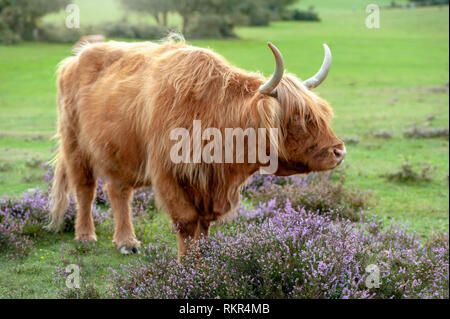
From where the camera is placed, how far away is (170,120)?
178 inches

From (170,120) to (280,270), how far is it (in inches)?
60.9

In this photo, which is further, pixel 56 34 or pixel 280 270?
pixel 56 34

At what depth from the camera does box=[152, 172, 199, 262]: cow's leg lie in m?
4.64

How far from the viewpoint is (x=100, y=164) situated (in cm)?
560

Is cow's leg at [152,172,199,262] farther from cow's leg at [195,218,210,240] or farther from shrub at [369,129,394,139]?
shrub at [369,129,394,139]

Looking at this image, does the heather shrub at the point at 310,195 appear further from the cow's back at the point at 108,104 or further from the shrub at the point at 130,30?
the shrub at the point at 130,30

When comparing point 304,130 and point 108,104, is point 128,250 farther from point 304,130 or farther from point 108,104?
point 304,130

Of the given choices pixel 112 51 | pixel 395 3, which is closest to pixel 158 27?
pixel 112 51

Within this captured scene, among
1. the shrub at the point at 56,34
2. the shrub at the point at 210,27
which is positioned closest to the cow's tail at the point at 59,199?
the shrub at the point at 56,34

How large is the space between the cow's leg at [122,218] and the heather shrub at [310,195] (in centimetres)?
198

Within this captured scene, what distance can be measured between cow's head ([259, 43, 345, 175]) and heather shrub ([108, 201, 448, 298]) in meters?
0.59

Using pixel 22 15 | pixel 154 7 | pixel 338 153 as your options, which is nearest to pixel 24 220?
pixel 338 153

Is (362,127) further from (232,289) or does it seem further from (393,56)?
(393,56)

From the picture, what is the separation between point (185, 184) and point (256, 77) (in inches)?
43.6
